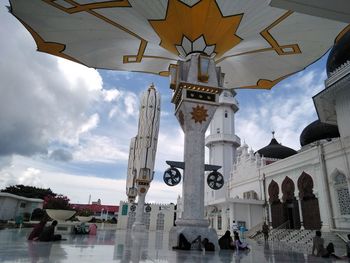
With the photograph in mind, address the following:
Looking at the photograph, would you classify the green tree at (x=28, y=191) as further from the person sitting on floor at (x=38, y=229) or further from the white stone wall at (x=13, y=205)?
the person sitting on floor at (x=38, y=229)

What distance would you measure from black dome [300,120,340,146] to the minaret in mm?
10023

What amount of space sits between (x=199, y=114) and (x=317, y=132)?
771 inches

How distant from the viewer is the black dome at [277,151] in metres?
29.1

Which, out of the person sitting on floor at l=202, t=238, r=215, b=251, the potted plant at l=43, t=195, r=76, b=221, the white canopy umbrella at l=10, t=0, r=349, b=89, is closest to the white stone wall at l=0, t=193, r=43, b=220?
the potted plant at l=43, t=195, r=76, b=221

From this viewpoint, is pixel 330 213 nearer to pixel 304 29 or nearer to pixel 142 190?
pixel 304 29

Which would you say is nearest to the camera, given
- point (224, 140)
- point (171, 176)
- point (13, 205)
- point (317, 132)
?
point (171, 176)

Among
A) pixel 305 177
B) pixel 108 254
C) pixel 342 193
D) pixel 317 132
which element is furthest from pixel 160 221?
pixel 108 254

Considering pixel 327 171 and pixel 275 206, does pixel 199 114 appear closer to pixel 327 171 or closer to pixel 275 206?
pixel 327 171

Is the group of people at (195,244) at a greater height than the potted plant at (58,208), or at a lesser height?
lesser

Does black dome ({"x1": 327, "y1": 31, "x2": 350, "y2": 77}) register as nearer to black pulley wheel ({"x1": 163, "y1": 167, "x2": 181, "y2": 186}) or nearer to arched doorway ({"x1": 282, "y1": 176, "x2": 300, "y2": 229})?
arched doorway ({"x1": 282, "y1": 176, "x2": 300, "y2": 229})

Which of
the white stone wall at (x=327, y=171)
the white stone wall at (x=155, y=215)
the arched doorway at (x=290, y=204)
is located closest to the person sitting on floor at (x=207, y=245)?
the white stone wall at (x=327, y=171)

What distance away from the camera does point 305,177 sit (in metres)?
20.5

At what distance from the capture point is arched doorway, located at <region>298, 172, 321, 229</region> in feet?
62.1

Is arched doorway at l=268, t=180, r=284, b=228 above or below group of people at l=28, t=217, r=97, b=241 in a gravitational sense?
above
